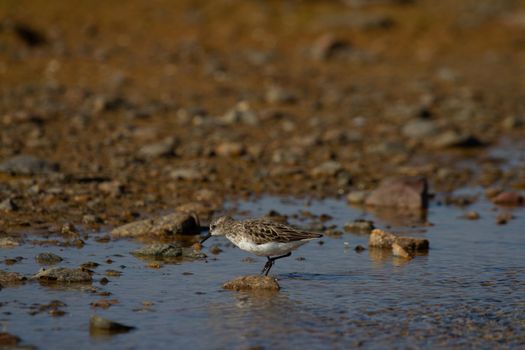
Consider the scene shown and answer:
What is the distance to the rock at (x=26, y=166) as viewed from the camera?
16.0 m

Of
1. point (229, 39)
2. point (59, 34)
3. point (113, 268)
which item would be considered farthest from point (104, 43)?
point (113, 268)

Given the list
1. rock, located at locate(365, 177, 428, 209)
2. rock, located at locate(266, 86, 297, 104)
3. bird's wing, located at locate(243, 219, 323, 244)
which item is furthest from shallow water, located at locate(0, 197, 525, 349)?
rock, located at locate(266, 86, 297, 104)

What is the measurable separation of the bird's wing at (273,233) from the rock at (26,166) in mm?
5924

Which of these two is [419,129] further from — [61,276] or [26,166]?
[61,276]

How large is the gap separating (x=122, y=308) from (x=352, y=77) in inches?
730

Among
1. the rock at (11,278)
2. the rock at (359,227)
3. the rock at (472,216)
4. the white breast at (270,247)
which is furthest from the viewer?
the rock at (472,216)

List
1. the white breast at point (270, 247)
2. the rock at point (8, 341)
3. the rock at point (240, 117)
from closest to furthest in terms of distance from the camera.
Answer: the rock at point (8, 341)
the white breast at point (270, 247)
the rock at point (240, 117)

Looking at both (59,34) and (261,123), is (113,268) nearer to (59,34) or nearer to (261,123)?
(261,123)

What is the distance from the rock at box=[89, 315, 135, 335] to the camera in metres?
8.90

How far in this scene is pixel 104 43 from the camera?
95.3ft

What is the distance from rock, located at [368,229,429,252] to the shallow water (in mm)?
187

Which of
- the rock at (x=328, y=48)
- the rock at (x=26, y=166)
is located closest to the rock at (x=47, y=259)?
the rock at (x=26, y=166)

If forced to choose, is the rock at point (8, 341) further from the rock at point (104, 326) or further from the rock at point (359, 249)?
the rock at point (359, 249)

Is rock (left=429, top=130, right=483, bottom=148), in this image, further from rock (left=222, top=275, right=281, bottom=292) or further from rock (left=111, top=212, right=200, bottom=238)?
rock (left=222, top=275, right=281, bottom=292)
